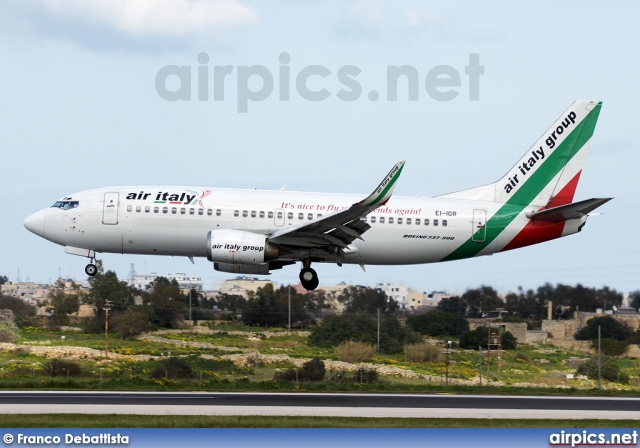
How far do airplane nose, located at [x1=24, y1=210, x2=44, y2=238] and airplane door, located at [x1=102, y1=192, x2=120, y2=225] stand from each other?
12.1 ft

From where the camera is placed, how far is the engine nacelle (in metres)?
45.1

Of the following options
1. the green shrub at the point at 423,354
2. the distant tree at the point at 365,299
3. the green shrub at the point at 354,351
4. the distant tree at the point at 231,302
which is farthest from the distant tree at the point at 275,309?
the green shrub at the point at 423,354

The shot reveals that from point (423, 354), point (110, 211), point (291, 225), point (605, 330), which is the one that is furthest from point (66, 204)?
point (605, 330)

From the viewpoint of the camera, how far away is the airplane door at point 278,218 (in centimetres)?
4656

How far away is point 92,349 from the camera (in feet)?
200

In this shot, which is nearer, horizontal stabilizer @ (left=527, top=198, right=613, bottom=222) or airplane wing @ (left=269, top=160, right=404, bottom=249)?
airplane wing @ (left=269, top=160, right=404, bottom=249)

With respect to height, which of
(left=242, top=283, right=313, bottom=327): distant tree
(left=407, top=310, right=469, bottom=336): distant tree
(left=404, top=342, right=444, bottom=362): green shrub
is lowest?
(left=404, top=342, right=444, bottom=362): green shrub

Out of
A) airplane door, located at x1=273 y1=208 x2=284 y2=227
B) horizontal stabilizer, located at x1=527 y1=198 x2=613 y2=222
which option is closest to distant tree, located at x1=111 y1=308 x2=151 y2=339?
airplane door, located at x1=273 y1=208 x2=284 y2=227

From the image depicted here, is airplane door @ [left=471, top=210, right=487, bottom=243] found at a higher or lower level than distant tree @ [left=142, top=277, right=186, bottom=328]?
higher

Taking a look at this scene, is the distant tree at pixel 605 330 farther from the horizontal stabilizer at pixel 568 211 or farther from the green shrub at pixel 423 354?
the horizontal stabilizer at pixel 568 211

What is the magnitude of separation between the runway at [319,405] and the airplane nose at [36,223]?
33.0 feet

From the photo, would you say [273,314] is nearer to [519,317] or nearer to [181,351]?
[181,351]

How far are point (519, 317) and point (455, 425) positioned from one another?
4430 centimetres

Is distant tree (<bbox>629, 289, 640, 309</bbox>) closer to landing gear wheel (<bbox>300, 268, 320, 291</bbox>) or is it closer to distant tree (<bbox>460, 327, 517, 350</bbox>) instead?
distant tree (<bbox>460, 327, 517, 350</bbox>)
